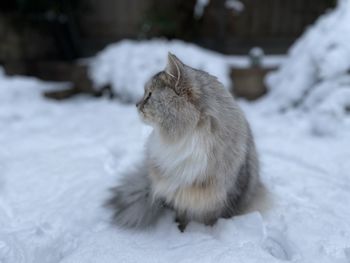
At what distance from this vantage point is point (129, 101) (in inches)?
155

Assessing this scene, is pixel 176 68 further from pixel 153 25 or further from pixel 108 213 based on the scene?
pixel 153 25

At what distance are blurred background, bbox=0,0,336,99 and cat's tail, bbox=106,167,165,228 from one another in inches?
117

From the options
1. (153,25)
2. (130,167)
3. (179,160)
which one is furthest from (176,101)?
(153,25)

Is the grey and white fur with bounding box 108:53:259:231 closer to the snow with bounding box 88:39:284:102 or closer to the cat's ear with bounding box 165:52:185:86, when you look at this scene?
the cat's ear with bounding box 165:52:185:86

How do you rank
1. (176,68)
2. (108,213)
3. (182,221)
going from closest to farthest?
(176,68), (182,221), (108,213)

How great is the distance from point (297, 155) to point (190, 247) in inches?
52.3

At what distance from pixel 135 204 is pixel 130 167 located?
0.50 meters

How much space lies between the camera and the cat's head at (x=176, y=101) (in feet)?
4.45

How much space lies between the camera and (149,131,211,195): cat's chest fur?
4.51ft

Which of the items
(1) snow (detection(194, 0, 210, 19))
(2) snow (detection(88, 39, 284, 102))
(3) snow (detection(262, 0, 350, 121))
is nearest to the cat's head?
(3) snow (detection(262, 0, 350, 121))

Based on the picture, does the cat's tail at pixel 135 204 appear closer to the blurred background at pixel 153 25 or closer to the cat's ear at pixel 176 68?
the cat's ear at pixel 176 68

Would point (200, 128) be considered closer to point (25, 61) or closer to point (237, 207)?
point (237, 207)

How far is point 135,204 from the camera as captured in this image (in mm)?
1646

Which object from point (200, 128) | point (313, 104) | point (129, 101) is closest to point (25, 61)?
point (129, 101)
